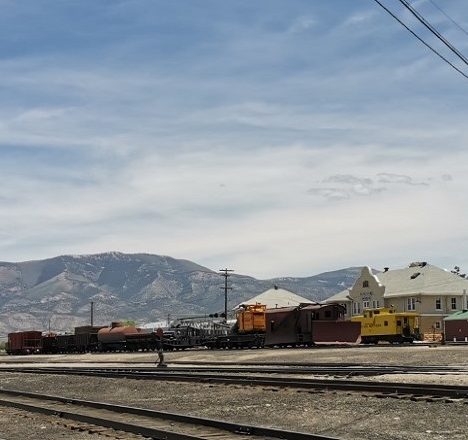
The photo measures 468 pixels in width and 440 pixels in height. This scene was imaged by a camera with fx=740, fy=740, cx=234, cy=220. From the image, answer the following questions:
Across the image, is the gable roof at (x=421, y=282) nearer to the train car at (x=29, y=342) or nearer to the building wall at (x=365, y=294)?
the building wall at (x=365, y=294)

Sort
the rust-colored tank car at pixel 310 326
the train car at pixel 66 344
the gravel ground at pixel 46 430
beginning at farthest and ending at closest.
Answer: the train car at pixel 66 344, the rust-colored tank car at pixel 310 326, the gravel ground at pixel 46 430

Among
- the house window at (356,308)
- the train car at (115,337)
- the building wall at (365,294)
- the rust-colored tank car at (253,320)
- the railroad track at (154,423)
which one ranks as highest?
the building wall at (365,294)

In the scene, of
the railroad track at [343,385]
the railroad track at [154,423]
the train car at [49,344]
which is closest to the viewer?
the railroad track at [154,423]

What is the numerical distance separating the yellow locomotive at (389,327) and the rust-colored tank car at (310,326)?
249 inches

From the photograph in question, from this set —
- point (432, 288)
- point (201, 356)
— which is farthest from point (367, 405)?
point (432, 288)

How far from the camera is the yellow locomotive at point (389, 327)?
5803 cm

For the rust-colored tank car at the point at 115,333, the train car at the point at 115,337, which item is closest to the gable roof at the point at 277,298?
the rust-colored tank car at the point at 115,333

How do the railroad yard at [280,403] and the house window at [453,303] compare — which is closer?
the railroad yard at [280,403]

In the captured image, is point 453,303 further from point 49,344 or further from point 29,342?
point 29,342

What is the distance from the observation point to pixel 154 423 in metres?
14.5

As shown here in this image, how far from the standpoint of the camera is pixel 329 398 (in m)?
17.4

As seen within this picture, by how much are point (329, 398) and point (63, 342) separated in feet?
207

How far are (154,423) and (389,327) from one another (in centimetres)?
4624

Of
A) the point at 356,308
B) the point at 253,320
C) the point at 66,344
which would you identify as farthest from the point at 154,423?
the point at 356,308
